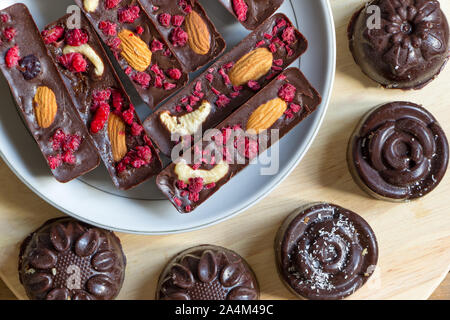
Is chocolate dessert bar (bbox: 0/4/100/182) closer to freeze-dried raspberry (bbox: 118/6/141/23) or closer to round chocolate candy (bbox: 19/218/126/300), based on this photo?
round chocolate candy (bbox: 19/218/126/300)

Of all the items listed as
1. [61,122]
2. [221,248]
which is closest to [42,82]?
[61,122]

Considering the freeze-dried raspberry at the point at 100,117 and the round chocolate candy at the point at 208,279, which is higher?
the freeze-dried raspberry at the point at 100,117

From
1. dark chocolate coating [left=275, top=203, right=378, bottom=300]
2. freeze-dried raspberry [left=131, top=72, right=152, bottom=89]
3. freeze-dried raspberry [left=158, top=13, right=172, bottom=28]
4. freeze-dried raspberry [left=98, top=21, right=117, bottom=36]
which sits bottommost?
dark chocolate coating [left=275, top=203, right=378, bottom=300]

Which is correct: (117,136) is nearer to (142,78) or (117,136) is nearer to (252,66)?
(142,78)

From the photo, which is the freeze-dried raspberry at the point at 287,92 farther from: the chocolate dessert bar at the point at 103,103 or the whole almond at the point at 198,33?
the chocolate dessert bar at the point at 103,103

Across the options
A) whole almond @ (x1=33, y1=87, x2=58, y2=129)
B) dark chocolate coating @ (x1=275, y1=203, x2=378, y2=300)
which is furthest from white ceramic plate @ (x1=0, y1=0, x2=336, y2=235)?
dark chocolate coating @ (x1=275, y1=203, x2=378, y2=300)

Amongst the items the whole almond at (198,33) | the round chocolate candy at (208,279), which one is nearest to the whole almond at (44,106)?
the whole almond at (198,33)

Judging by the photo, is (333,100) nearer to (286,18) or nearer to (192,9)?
(286,18)
